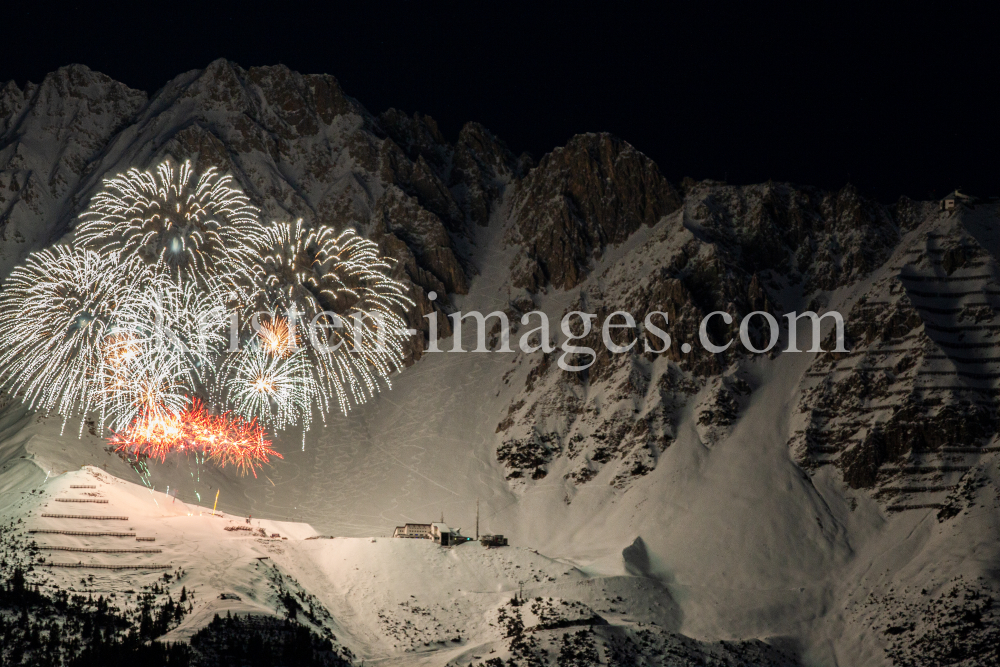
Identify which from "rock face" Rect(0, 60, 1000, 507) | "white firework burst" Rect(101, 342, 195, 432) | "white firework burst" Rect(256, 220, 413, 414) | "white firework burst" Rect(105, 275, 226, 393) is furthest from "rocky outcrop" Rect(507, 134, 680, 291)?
"white firework burst" Rect(105, 275, 226, 393)

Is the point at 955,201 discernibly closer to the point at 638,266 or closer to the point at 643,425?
the point at 638,266

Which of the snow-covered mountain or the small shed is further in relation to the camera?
the small shed

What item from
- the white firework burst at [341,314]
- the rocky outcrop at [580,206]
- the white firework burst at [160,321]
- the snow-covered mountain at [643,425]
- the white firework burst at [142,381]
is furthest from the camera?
the rocky outcrop at [580,206]

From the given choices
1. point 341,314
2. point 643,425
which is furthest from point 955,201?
point 341,314

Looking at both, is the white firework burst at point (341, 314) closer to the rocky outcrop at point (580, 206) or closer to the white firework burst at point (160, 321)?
the rocky outcrop at point (580, 206)

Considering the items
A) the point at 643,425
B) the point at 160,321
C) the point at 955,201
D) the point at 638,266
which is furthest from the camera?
the point at 638,266

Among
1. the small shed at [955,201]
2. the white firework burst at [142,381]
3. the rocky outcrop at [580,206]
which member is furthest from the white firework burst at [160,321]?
the small shed at [955,201]

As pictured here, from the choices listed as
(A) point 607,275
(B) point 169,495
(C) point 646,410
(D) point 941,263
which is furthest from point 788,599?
(A) point 607,275

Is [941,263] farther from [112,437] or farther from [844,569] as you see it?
[112,437]

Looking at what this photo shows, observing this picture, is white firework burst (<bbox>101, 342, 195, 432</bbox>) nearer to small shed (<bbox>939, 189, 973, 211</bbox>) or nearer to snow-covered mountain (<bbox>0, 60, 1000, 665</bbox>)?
snow-covered mountain (<bbox>0, 60, 1000, 665</bbox>)
